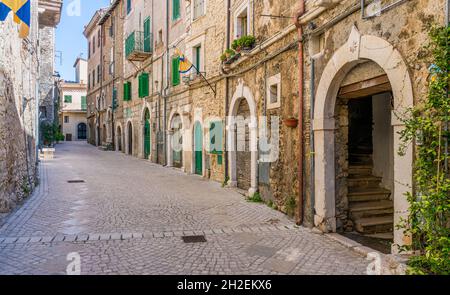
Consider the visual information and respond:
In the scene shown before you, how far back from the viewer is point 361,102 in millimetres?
8586

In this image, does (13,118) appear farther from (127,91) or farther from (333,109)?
(127,91)

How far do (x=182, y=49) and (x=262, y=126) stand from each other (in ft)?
26.7

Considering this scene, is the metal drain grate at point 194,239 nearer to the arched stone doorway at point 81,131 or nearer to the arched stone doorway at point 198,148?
the arched stone doorway at point 198,148

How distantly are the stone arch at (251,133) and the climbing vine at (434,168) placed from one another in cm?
554

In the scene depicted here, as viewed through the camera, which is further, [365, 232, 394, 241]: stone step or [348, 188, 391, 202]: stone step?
[348, 188, 391, 202]: stone step

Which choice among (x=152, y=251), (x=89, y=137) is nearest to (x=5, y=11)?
(x=152, y=251)

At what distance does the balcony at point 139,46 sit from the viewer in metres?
20.4

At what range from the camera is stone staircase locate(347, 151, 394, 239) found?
260 inches

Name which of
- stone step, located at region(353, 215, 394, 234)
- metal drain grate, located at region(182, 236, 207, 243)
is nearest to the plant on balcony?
stone step, located at region(353, 215, 394, 234)

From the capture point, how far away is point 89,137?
138 feet

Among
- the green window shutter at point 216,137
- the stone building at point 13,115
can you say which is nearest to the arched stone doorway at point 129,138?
the green window shutter at point 216,137

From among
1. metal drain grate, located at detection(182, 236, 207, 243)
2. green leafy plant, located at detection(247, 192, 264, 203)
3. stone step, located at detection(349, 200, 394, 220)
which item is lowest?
metal drain grate, located at detection(182, 236, 207, 243)

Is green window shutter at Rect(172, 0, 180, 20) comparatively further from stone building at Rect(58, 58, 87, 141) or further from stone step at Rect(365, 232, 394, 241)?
stone building at Rect(58, 58, 87, 141)
